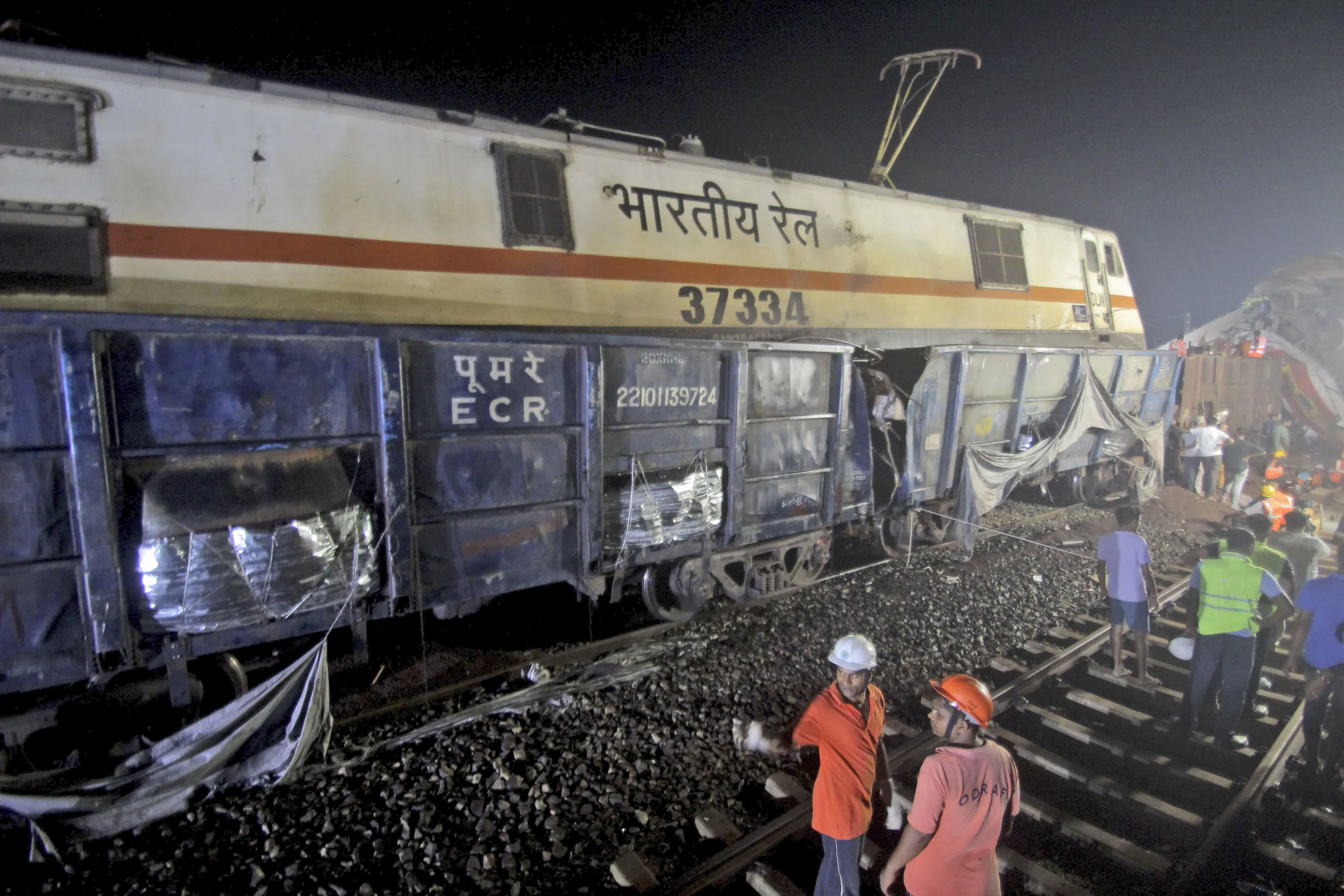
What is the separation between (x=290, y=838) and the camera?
3.35m

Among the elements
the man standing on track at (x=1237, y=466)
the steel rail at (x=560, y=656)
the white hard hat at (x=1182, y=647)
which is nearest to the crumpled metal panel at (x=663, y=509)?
the steel rail at (x=560, y=656)

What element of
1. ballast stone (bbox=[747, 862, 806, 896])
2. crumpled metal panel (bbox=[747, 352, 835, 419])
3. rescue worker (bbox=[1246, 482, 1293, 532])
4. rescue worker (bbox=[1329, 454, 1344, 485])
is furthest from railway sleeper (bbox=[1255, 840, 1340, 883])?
rescue worker (bbox=[1329, 454, 1344, 485])

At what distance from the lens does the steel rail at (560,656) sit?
450cm

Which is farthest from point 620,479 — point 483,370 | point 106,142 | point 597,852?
point 106,142

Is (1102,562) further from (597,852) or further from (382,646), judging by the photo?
(382,646)

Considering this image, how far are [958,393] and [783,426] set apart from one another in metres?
2.71

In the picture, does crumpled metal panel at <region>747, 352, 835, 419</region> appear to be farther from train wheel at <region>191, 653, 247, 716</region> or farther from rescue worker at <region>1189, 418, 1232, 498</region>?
rescue worker at <region>1189, 418, 1232, 498</region>

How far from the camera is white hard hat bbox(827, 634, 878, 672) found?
2.92 m

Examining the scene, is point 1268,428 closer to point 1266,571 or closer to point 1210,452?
point 1210,452

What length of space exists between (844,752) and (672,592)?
325cm

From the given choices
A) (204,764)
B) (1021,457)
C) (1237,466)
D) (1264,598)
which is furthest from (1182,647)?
(1237,466)

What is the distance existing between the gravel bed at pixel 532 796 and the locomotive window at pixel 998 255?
558 cm

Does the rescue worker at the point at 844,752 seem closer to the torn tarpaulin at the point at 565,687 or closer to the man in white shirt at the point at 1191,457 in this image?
the torn tarpaulin at the point at 565,687

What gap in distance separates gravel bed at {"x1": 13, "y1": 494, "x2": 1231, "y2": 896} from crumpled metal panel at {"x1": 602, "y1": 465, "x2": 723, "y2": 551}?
37.9 inches
